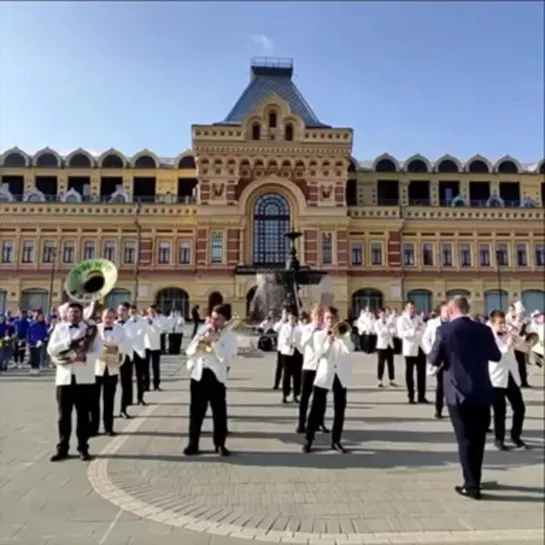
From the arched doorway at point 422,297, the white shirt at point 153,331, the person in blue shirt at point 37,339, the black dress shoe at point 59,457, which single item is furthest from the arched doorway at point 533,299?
the black dress shoe at point 59,457

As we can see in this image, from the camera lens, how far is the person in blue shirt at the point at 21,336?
7.61 metres

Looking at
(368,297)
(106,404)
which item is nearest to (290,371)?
(106,404)

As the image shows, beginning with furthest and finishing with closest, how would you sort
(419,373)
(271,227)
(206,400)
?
1. (271,227)
2. (419,373)
3. (206,400)

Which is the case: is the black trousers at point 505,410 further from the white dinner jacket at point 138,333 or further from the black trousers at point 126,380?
the white dinner jacket at point 138,333

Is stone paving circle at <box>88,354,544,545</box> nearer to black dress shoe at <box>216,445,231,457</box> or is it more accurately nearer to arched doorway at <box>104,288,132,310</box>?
black dress shoe at <box>216,445,231,457</box>

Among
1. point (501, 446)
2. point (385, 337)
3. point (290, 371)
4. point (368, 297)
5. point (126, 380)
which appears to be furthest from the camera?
point (368, 297)

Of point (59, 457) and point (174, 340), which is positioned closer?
point (59, 457)

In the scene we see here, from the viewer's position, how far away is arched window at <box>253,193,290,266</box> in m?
39.3

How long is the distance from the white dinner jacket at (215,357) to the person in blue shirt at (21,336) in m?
2.10

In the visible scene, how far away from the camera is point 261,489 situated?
4.64 meters

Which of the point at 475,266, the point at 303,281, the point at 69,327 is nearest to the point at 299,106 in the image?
the point at 475,266

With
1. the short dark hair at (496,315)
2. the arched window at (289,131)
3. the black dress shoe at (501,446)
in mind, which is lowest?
the black dress shoe at (501,446)

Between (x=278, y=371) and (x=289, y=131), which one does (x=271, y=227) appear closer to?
(x=289, y=131)

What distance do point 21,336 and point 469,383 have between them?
845 centimetres
